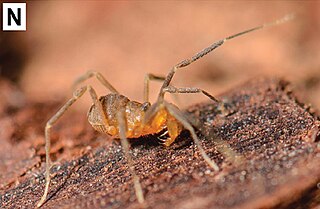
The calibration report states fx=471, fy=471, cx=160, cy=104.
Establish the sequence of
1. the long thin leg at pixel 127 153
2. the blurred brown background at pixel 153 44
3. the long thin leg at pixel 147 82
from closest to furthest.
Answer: the long thin leg at pixel 127 153
the long thin leg at pixel 147 82
the blurred brown background at pixel 153 44

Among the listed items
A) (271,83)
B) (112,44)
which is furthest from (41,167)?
(112,44)

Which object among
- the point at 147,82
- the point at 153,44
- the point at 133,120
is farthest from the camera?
the point at 153,44

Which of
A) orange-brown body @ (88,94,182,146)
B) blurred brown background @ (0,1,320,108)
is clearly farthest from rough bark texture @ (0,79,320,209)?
blurred brown background @ (0,1,320,108)

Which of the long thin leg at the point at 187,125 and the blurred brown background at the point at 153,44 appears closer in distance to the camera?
the long thin leg at the point at 187,125

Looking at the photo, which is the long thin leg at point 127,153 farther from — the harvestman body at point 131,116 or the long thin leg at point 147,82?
the long thin leg at point 147,82

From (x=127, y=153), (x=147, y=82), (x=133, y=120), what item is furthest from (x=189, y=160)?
(x=147, y=82)

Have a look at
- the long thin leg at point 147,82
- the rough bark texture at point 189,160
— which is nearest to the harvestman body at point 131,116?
the rough bark texture at point 189,160

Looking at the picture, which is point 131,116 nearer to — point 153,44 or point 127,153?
point 127,153

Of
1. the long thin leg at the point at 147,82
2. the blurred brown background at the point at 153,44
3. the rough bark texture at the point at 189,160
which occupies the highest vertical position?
A: the blurred brown background at the point at 153,44
